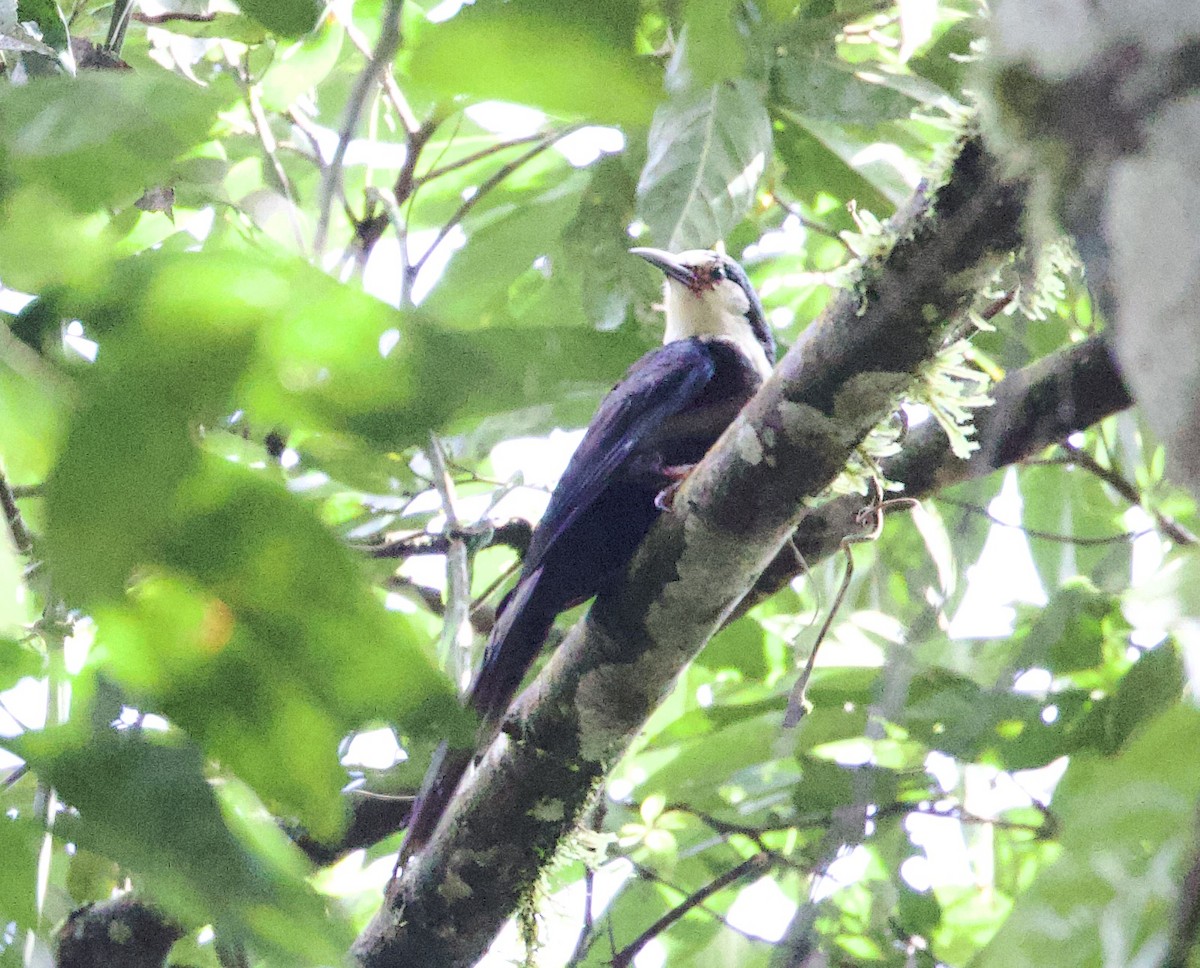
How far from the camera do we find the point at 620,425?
9.45 feet

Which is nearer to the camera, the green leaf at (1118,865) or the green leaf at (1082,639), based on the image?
the green leaf at (1118,865)

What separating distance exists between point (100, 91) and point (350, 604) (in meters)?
0.31

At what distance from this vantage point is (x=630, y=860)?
2883 mm

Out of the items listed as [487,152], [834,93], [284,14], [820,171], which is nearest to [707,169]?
[834,93]

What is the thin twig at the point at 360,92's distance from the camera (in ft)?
2.56

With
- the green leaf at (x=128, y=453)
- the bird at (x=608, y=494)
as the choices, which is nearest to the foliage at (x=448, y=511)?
the green leaf at (x=128, y=453)

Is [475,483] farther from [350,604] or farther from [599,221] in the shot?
[350,604]

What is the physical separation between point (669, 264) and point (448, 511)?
4.13 feet

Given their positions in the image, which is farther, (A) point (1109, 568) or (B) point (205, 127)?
(A) point (1109, 568)

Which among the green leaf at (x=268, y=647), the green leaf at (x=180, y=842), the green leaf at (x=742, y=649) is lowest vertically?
the green leaf at (x=180, y=842)

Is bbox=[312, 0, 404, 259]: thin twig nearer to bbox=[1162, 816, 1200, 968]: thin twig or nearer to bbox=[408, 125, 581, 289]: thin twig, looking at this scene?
bbox=[1162, 816, 1200, 968]: thin twig

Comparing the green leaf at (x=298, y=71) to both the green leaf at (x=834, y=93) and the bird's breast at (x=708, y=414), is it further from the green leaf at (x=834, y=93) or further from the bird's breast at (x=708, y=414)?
the bird's breast at (x=708, y=414)

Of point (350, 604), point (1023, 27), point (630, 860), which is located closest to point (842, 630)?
point (630, 860)

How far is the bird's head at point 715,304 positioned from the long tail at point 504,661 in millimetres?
1141
